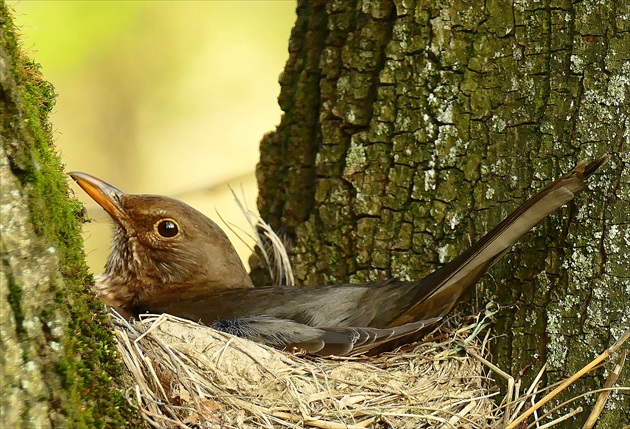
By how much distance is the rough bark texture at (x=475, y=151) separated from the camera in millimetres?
3500

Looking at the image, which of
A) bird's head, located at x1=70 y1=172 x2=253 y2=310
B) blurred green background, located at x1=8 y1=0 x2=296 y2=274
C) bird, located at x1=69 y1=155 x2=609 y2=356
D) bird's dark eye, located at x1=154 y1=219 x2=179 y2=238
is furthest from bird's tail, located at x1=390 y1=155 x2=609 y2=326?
blurred green background, located at x1=8 y1=0 x2=296 y2=274

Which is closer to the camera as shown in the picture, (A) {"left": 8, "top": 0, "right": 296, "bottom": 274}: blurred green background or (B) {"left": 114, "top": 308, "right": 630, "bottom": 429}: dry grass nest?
(B) {"left": 114, "top": 308, "right": 630, "bottom": 429}: dry grass nest

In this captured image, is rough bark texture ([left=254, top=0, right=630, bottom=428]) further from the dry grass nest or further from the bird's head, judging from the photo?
the bird's head

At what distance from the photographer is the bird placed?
3.47 meters

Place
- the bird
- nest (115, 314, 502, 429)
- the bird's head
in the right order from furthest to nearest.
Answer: the bird's head < the bird < nest (115, 314, 502, 429)

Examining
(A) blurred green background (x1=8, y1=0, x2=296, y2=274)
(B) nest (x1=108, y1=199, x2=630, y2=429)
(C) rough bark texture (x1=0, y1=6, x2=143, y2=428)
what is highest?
(A) blurred green background (x1=8, y1=0, x2=296, y2=274)

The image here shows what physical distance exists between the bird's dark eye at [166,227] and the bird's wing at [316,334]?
0.90 meters

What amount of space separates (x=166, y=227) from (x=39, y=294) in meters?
2.38

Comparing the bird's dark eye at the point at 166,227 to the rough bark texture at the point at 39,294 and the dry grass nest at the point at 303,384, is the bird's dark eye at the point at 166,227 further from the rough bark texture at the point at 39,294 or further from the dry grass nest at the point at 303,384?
the rough bark texture at the point at 39,294

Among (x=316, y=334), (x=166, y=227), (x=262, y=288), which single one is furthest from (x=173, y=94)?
(x=316, y=334)

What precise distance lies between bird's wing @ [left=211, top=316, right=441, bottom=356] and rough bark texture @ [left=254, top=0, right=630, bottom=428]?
1.66 feet

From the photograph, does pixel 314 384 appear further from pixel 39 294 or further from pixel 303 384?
pixel 39 294

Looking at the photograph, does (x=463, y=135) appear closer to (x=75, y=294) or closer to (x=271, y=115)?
(x=75, y=294)

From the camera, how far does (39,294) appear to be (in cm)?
219
